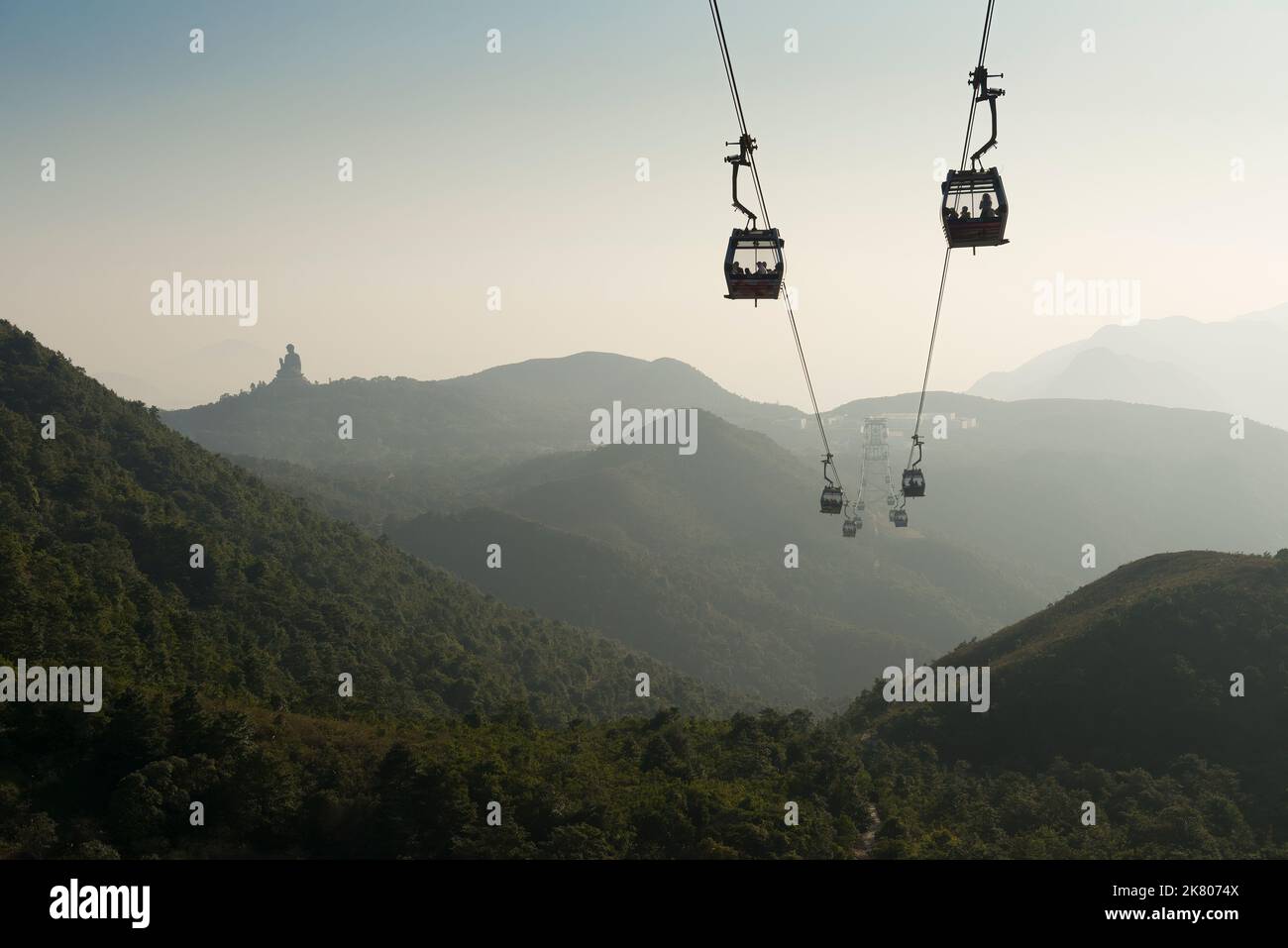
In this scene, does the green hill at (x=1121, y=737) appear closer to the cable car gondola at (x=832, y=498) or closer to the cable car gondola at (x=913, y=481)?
the cable car gondola at (x=832, y=498)

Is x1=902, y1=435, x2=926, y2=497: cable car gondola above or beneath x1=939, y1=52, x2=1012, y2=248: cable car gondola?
beneath

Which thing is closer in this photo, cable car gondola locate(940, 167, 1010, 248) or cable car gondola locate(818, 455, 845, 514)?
cable car gondola locate(940, 167, 1010, 248)

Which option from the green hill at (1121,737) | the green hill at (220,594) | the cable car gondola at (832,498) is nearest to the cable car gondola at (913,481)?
the cable car gondola at (832,498)

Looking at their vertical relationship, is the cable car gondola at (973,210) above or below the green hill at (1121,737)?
above

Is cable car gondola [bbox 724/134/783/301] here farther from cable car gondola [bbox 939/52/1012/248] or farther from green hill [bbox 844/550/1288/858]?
green hill [bbox 844/550/1288/858]

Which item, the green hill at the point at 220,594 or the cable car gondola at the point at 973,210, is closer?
the cable car gondola at the point at 973,210

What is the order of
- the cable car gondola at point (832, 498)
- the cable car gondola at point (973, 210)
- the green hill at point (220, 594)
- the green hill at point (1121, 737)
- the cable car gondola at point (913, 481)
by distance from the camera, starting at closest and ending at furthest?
1. the cable car gondola at point (973, 210)
2. the cable car gondola at point (913, 481)
3. the cable car gondola at point (832, 498)
4. the green hill at point (1121, 737)
5. the green hill at point (220, 594)

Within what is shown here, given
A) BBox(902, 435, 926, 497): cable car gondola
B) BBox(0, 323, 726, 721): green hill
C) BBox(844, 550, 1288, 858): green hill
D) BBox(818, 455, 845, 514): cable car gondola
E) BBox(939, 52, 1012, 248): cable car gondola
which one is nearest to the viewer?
BBox(939, 52, 1012, 248): cable car gondola

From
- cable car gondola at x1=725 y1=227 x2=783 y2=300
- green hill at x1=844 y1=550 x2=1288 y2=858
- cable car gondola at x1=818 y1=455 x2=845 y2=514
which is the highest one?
cable car gondola at x1=725 y1=227 x2=783 y2=300

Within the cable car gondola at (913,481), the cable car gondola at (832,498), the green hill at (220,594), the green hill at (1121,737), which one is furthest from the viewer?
the green hill at (220,594)

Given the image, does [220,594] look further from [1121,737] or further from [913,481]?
[1121,737]

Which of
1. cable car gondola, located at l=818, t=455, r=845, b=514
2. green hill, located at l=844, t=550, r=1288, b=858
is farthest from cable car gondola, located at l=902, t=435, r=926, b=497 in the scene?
green hill, located at l=844, t=550, r=1288, b=858

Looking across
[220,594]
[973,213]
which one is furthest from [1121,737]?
[220,594]
